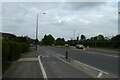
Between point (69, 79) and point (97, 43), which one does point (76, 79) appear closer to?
point (69, 79)

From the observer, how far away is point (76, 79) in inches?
614

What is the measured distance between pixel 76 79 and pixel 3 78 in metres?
3.71

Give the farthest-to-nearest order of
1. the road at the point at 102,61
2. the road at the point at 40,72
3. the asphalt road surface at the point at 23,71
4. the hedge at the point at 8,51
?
1. the road at the point at 102,61
2. the hedge at the point at 8,51
3. the asphalt road surface at the point at 23,71
4. the road at the point at 40,72

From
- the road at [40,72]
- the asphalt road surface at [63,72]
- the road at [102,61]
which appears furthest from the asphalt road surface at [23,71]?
the road at [102,61]

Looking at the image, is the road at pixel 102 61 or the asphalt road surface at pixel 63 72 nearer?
the asphalt road surface at pixel 63 72

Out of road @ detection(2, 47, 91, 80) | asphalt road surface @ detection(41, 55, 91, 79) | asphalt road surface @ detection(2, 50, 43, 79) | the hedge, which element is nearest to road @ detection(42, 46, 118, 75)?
asphalt road surface @ detection(41, 55, 91, 79)

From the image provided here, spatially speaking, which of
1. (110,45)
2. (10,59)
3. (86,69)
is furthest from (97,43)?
(86,69)

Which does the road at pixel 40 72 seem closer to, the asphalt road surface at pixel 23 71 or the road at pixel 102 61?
the asphalt road surface at pixel 23 71

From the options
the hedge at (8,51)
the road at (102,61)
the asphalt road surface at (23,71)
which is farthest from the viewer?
the road at (102,61)

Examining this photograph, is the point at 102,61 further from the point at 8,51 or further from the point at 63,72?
the point at 63,72

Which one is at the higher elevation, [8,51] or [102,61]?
[8,51]

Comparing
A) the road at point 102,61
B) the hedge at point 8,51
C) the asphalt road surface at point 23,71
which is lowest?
the asphalt road surface at point 23,71

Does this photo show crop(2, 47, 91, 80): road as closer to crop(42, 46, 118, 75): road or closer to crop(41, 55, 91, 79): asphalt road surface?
crop(41, 55, 91, 79): asphalt road surface

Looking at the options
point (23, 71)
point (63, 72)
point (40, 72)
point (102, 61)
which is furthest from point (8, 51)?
point (102, 61)
